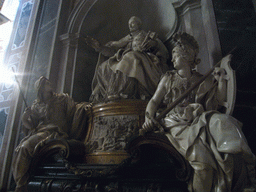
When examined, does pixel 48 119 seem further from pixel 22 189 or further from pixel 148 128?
pixel 148 128

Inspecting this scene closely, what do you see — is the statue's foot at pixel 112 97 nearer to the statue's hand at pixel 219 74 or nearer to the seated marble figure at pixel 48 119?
the seated marble figure at pixel 48 119

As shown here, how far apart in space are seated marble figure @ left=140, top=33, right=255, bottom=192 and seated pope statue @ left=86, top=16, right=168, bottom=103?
2.65 feet

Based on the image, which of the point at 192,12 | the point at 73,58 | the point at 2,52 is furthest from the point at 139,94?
the point at 2,52

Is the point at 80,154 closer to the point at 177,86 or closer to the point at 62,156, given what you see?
the point at 62,156

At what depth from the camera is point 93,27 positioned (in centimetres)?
473

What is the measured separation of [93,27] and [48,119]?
251cm

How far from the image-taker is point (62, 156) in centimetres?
230

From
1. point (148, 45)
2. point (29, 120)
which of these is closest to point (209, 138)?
point (148, 45)

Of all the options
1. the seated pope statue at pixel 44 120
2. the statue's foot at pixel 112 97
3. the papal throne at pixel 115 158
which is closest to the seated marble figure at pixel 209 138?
the papal throne at pixel 115 158

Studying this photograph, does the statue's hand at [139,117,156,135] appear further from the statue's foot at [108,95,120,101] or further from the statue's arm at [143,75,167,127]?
the statue's foot at [108,95,120,101]

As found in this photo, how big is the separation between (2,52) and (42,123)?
3.80 m

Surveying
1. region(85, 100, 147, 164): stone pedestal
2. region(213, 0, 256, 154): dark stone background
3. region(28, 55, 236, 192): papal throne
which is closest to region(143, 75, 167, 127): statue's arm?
region(28, 55, 236, 192): papal throne

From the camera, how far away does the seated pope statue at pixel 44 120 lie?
2.58 metres

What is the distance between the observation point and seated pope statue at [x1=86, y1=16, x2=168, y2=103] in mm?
2965
